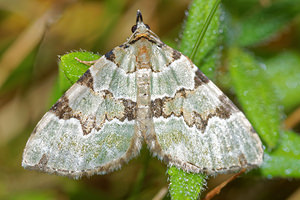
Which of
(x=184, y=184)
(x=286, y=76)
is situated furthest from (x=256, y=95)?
(x=184, y=184)

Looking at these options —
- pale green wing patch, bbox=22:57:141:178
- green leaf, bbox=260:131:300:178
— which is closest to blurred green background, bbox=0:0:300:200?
green leaf, bbox=260:131:300:178

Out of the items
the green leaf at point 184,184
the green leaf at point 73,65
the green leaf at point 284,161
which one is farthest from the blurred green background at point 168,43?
the green leaf at point 73,65

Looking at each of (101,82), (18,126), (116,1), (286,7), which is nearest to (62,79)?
(101,82)

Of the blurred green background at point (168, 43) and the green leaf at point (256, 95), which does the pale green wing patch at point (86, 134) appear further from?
the green leaf at point (256, 95)

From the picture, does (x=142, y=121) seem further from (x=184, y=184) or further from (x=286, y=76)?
(x=286, y=76)

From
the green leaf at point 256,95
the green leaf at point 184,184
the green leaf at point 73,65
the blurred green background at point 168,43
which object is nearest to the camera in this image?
the green leaf at point 184,184

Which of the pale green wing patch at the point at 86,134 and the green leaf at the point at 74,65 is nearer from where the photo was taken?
the pale green wing patch at the point at 86,134

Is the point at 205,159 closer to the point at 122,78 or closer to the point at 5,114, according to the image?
the point at 122,78
